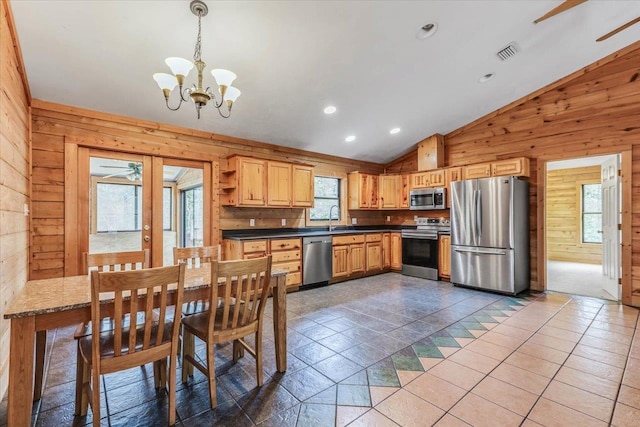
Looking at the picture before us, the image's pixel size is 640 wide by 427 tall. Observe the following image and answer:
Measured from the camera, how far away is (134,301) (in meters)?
1.63

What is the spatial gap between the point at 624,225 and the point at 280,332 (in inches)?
194

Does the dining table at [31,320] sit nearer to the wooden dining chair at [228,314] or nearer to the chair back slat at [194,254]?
the wooden dining chair at [228,314]

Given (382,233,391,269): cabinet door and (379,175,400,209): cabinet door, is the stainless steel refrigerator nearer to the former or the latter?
(382,233,391,269): cabinet door

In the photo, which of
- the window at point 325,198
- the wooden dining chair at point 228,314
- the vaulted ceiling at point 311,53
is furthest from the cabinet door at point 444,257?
the wooden dining chair at point 228,314

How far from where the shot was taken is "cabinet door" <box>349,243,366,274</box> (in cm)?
560

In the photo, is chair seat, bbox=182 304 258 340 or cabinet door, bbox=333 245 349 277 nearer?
chair seat, bbox=182 304 258 340

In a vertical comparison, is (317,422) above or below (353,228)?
below

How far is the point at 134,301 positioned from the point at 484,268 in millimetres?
4758

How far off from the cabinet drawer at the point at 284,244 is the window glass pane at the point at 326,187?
1.56 meters

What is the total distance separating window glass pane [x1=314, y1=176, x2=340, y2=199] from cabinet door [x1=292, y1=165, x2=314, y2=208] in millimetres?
762

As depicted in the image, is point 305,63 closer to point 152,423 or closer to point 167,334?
point 167,334

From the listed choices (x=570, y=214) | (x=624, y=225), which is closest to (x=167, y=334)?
(x=624, y=225)

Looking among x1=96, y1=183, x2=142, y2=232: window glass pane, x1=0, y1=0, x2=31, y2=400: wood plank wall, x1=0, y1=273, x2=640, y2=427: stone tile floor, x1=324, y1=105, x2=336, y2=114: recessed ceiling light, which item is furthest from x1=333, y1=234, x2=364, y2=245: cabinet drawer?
x1=0, y1=0, x2=31, y2=400: wood plank wall

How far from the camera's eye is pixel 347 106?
4.45 meters
